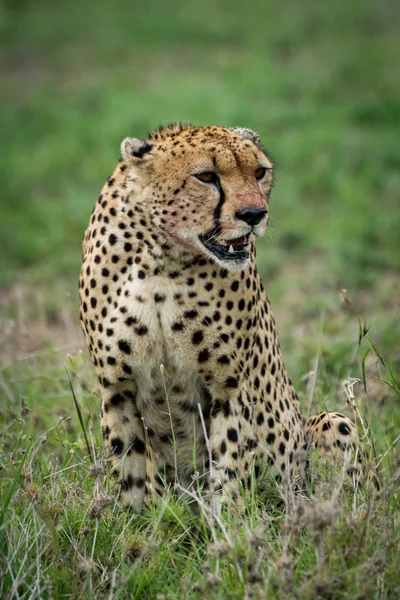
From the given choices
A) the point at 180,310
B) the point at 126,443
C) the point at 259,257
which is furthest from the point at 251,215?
the point at 259,257

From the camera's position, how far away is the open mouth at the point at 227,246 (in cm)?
277

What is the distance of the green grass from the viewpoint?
7.98ft

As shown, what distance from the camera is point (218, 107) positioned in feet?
28.9

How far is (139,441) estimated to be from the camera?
3.08 meters

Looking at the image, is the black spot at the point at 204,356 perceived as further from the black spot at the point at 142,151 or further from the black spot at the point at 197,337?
the black spot at the point at 142,151

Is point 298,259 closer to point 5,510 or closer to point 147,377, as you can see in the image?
point 147,377

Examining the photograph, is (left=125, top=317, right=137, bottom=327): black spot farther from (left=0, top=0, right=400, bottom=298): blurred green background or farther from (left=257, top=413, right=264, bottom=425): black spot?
(left=0, top=0, right=400, bottom=298): blurred green background

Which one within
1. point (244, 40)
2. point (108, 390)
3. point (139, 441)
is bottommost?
point (139, 441)

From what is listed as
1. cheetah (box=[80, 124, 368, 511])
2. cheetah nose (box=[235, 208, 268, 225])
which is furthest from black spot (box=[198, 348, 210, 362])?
cheetah nose (box=[235, 208, 268, 225])

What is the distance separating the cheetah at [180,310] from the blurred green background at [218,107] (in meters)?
2.86

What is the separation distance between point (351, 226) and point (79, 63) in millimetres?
5942

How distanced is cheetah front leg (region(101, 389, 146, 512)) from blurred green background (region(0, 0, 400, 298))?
292cm

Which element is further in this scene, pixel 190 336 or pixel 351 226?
pixel 351 226

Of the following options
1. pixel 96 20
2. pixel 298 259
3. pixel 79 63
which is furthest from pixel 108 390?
pixel 96 20
